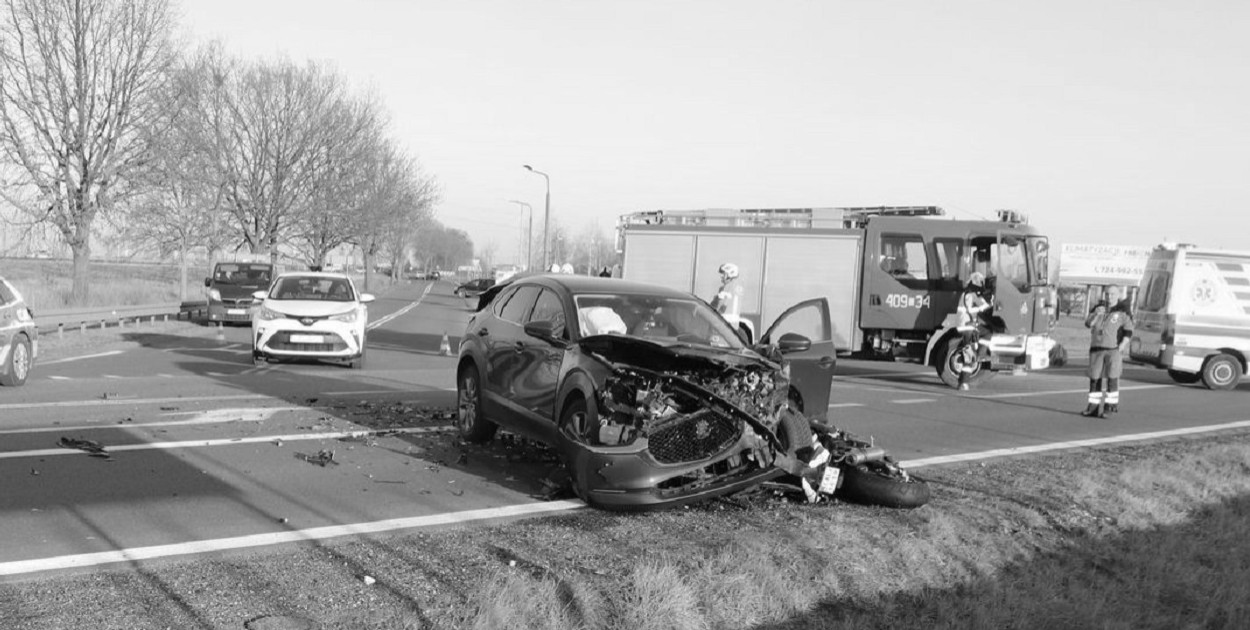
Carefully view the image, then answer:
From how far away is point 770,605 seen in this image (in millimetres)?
4730

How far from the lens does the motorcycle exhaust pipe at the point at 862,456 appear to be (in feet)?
22.6

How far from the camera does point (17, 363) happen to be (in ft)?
40.3

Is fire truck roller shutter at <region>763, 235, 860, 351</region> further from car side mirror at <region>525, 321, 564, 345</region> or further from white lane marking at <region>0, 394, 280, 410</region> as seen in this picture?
Result: car side mirror at <region>525, 321, 564, 345</region>

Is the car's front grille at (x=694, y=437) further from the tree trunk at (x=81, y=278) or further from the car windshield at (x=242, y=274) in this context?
the tree trunk at (x=81, y=278)

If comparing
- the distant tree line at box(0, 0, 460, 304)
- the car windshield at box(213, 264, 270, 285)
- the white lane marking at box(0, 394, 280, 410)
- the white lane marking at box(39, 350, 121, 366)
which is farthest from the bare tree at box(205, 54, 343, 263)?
the white lane marking at box(0, 394, 280, 410)

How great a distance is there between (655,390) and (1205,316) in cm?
1719

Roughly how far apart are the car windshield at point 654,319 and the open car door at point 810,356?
0.42 meters

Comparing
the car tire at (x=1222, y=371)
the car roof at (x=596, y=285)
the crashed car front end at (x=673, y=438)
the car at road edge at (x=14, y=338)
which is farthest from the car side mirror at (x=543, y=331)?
the car tire at (x=1222, y=371)

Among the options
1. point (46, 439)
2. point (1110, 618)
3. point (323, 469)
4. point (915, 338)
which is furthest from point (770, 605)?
point (915, 338)

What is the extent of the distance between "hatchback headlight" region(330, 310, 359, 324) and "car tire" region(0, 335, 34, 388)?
422cm

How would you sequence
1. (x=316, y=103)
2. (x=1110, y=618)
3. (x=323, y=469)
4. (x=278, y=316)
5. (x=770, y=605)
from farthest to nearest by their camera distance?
1. (x=316, y=103)
2. (x=278, y=316)
3. (x=323, y=469)
4. (x=1110, y=618)
5. (x=770, y=605)

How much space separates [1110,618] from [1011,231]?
43.0 ft

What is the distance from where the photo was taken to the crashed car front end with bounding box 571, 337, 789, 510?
5.98m

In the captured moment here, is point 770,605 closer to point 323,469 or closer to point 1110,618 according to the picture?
point 1110,618
